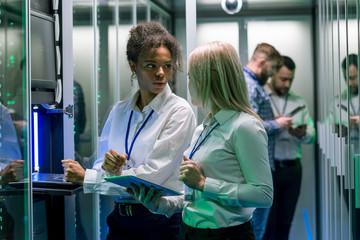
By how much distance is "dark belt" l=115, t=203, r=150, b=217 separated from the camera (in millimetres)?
2373

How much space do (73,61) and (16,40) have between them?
1.16m

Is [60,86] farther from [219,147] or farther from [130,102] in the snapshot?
[219,147]

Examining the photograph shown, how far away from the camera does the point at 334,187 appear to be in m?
3.53

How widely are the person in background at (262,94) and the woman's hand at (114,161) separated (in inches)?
77.9

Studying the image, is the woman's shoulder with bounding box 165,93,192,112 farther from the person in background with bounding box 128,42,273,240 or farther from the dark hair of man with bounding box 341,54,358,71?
the dark hair of man with bounding box 341,54,358,71

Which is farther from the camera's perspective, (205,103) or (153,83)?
(153,83)

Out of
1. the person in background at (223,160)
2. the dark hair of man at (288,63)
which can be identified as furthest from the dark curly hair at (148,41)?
the dark hair of man at (288,63)

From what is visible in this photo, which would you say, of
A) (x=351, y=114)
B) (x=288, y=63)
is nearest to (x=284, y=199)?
(x=288, y=63)

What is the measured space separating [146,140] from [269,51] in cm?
245

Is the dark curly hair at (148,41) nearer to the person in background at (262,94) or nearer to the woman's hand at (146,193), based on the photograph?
the woman's hand at (146,193)

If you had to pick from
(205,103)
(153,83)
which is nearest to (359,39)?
(205,103)

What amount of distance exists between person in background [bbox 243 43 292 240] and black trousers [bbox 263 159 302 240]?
131 millimetres

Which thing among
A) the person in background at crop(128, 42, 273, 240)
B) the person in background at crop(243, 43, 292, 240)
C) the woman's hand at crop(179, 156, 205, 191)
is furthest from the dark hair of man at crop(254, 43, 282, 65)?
the woman's hand at crop(179, 156, 205, 191)

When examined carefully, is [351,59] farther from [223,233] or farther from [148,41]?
[223,233]
